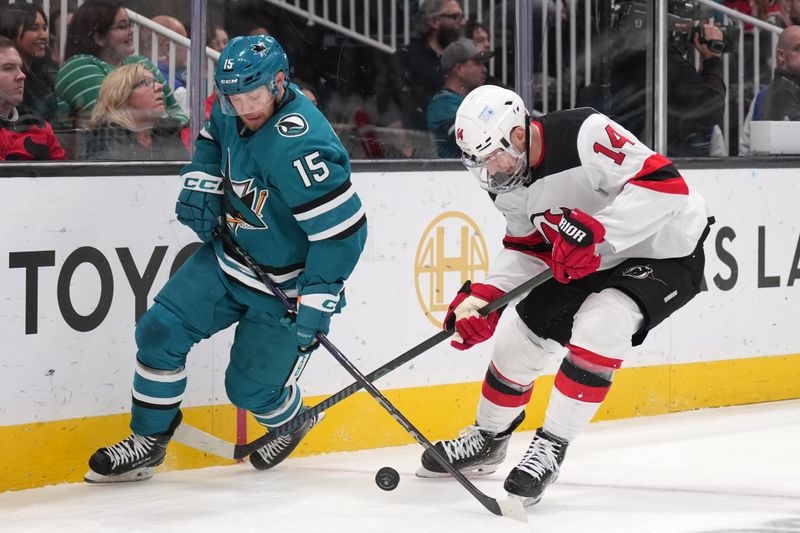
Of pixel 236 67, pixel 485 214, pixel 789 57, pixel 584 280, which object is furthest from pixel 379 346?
pixel 789 57

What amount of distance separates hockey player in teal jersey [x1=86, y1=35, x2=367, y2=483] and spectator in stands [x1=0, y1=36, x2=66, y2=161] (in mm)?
392

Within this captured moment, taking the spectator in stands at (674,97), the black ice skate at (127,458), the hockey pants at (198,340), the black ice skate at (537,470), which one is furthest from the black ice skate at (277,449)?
the spectator in stands at (674,97)

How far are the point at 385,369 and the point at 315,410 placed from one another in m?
0.23

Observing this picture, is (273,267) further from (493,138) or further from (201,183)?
(493,138)

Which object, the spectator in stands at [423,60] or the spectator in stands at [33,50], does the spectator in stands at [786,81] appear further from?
the spectator in stands at [33,50]

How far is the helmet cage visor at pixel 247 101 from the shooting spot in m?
3.26

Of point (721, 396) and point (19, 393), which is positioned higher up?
point (19, 393)

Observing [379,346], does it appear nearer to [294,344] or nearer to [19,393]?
[294,344]

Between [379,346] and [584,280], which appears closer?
[584,280]

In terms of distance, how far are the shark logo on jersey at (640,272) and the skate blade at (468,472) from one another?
72 centimetres

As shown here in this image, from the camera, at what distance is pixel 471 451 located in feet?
12.0

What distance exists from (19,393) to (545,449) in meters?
1.31

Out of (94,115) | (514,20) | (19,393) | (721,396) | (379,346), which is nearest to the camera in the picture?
(19,393)

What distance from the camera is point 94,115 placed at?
3.68 m
